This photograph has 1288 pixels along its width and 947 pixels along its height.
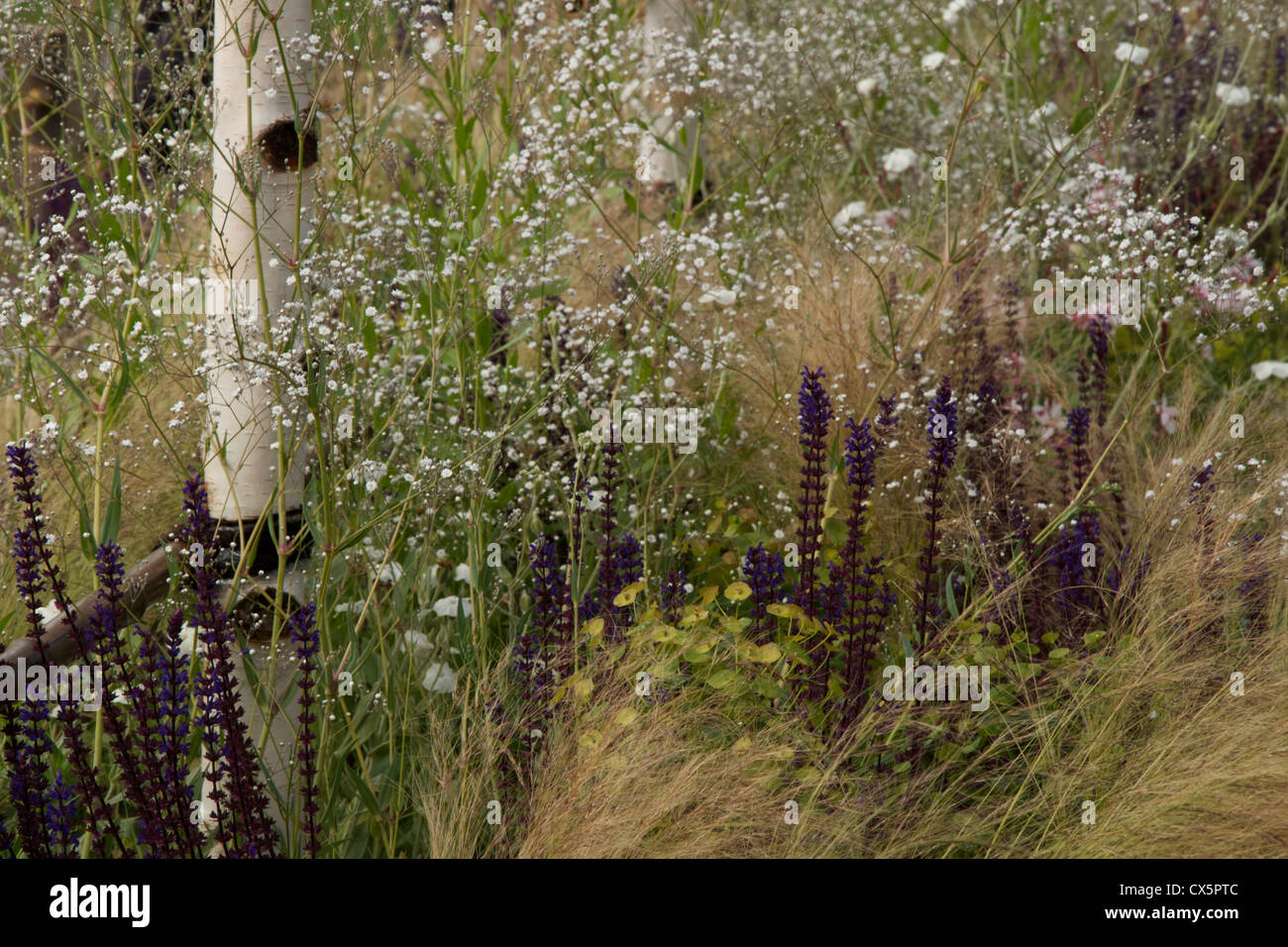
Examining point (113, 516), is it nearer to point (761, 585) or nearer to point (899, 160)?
point (761, 585)

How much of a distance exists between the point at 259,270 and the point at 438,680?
979mm

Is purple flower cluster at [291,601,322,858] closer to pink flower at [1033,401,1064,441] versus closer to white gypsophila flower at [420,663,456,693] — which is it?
white gypsophila flower at [420,663,456,693]

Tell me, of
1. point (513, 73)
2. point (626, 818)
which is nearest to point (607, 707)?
point (626, 818)

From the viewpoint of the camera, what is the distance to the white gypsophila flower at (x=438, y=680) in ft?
8.55

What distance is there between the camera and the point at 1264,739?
2.31m

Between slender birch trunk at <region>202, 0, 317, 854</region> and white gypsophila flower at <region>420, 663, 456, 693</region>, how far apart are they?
30 cm

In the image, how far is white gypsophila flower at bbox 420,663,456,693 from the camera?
103 inches

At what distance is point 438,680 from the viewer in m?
2.65

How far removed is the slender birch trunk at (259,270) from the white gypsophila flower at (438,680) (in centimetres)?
30

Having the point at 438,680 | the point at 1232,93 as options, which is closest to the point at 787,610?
the point at 438,680

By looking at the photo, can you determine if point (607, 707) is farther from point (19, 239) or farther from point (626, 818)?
point (19, 239)

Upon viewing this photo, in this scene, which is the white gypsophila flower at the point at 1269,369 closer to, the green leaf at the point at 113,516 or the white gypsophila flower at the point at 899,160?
the white gypsophila flower at the point at 899,160

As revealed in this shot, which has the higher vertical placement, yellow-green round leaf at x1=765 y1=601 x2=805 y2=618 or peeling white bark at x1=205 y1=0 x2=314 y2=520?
peeling white bark at x1=205 y1=0 x2=314 y2=520

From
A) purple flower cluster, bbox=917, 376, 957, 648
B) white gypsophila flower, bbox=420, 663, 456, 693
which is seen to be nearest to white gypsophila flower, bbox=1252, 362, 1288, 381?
purple flower cluster, bbox=917, 376, 957, 648
